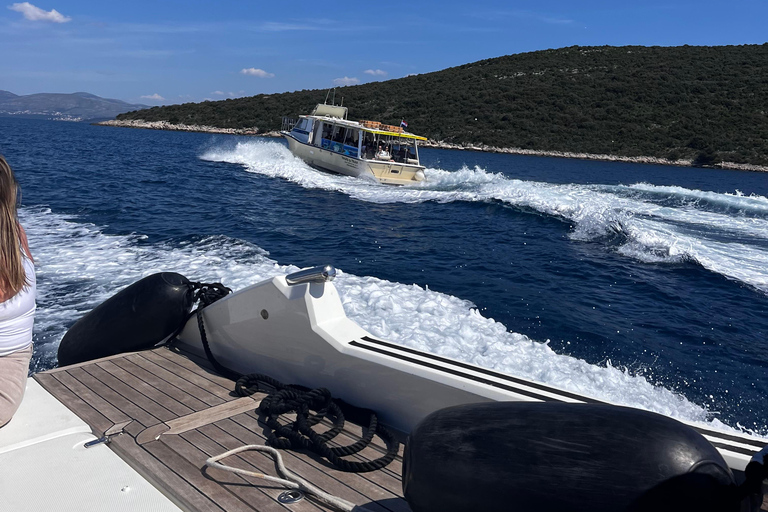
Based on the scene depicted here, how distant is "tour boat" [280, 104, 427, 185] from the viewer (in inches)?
850

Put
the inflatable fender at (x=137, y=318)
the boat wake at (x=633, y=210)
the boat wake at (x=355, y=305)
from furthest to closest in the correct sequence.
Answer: the boat wake at (x=633, y=210) → the boat wake at (x=355, y=305) → the inflatable fender at (x=137, y=318)

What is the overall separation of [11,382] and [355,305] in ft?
15.7

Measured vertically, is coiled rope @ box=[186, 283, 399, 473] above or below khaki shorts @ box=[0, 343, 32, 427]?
below

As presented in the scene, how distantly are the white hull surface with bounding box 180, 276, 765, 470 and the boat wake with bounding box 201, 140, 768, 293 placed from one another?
946 cm

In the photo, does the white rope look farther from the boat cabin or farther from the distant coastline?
the distant coastline

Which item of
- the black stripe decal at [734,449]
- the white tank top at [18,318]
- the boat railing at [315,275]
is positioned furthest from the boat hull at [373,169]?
the black stripe decal at [734,449]

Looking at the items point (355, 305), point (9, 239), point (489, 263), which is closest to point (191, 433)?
point (9, 239)

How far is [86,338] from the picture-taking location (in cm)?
434

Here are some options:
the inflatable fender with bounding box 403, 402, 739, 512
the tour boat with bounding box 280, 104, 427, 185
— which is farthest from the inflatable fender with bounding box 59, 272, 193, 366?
the tour boat with bounding box 280, 104, 427, 185

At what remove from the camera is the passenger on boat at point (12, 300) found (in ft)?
8.98

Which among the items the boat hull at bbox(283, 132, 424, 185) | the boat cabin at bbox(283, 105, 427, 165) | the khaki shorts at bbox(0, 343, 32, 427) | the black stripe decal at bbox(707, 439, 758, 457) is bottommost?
the khaki shorts at bbox(0, 343, 32, 427)

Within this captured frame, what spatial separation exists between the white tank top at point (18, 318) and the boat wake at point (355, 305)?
291 centimetres

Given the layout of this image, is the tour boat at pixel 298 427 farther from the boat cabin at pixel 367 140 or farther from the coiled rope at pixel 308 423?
the boat cabin at pixel 367 140

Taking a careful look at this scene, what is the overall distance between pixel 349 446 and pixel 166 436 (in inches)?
38.8
